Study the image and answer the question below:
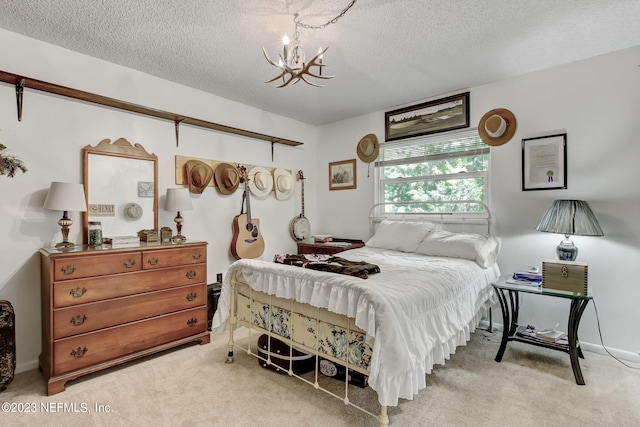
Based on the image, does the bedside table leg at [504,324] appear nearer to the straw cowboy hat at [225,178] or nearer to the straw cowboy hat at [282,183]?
the straw cowboy hat at [282,183]

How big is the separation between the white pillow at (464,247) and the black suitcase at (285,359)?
1.55 metres

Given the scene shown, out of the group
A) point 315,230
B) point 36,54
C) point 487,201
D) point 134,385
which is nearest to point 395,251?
point 487,201

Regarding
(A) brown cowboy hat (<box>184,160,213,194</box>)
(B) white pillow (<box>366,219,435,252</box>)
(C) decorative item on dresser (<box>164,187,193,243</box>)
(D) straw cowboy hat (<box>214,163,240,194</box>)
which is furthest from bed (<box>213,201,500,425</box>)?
(D) straw cowboy hat (<box>214,163,240,194</box>)

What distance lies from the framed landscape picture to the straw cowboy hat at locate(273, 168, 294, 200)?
55.2 inches

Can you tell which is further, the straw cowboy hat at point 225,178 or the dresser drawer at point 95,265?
the straw cowboy hat at point 225,178

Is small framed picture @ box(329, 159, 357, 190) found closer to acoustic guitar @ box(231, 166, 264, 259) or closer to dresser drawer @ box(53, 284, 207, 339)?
acoustic guitar @ box(231, 166, 264, 259)

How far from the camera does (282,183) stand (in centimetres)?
414

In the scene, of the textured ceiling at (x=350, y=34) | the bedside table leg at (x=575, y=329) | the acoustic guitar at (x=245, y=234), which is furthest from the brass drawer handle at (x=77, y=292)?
the bedside table leg at (x=575, y=329)

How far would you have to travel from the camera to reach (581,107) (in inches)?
107

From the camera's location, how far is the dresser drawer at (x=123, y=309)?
212 centimetres

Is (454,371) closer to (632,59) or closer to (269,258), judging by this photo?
(269,258)

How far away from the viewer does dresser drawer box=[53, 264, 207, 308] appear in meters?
2.13

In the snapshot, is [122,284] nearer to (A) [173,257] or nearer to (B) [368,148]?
(A) [173,257]

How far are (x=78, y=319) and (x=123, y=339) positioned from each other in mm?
349
